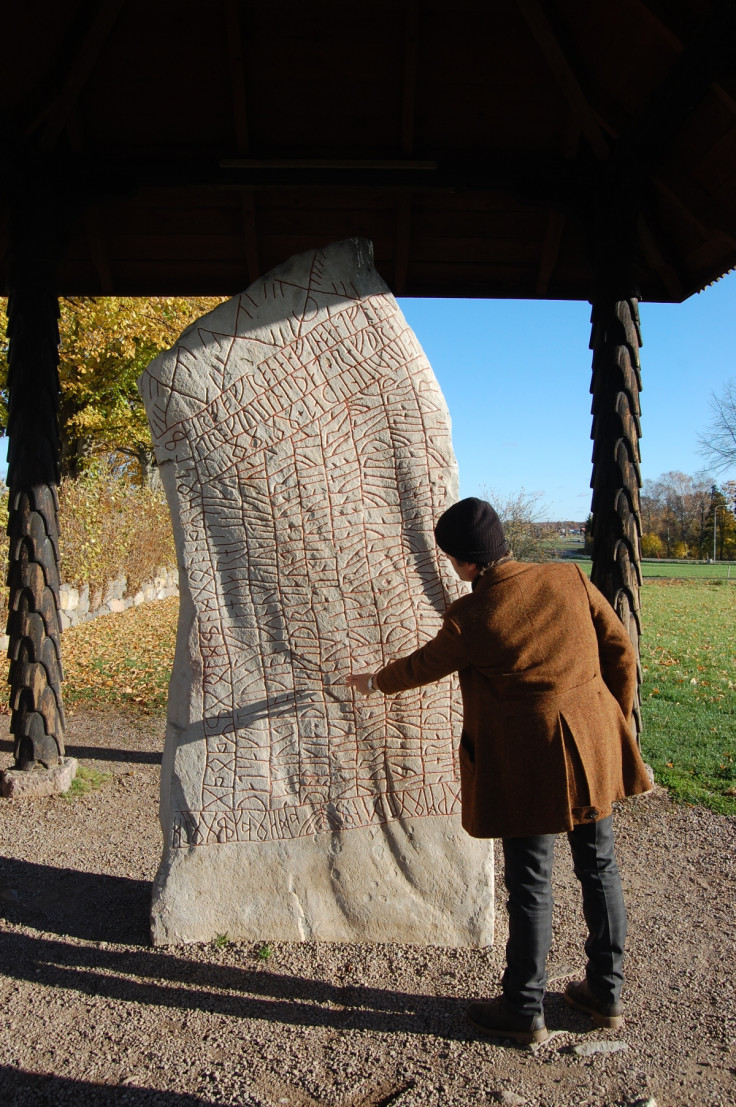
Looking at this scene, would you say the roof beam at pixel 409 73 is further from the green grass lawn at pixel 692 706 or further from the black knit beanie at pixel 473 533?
the green grass lawn at pixel 692 706

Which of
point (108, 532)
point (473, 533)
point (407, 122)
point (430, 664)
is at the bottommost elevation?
point (430, 664)

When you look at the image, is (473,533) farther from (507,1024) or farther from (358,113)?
(358,113)

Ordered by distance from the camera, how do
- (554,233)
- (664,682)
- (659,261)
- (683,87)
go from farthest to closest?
(664,682), (554,233), (659,261), (683,87)

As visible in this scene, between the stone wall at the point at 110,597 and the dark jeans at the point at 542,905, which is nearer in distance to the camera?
the dark jeans at the point at 542,905

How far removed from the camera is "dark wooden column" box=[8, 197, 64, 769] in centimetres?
488

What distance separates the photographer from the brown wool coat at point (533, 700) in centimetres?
239

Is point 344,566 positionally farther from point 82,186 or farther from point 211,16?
point 211,16

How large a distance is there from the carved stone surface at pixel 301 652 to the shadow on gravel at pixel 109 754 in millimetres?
3022

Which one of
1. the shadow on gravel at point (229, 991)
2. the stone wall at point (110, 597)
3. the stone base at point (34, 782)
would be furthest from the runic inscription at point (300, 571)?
the stone wall at point (110, 597)

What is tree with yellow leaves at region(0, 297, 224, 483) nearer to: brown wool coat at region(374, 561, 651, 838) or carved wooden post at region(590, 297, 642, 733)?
carved wooden post at region(590, 297, 642, 733)

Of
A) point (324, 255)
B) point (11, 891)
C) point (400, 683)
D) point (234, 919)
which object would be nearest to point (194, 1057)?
point (234, 919)

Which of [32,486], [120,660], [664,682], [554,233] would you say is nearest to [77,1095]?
[32,486]

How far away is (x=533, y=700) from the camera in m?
2.40

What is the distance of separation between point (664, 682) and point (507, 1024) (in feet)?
22.7
